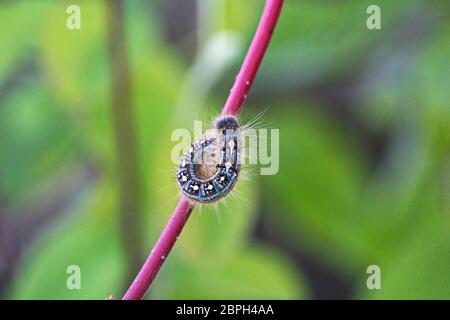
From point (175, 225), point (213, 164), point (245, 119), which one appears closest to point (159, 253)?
point (175, 225)

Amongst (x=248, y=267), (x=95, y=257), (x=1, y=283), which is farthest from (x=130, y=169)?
(x=1, y=283)

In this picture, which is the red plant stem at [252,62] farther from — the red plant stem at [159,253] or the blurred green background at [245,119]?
the blurred green background at [245,119]

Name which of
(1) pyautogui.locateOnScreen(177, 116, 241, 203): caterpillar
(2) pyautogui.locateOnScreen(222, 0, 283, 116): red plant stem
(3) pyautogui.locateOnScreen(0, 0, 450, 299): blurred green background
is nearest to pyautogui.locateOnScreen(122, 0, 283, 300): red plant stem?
(2) pyautogui.locateOnScreen(222, 0, 283, 116): red plant stem

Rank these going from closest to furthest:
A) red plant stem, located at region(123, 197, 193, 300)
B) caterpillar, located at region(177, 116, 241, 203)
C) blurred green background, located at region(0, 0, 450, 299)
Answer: red plant stem, located at region(123, 197, 193, 300), caterpillar, located at region(177, 116, 241, 203), blurred green background, located at region(0, 0, 450, 299)

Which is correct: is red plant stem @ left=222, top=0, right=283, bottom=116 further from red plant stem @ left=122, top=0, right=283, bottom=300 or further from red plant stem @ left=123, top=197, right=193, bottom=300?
red plant stem @ left=123, top=197, right=193, bottom=300

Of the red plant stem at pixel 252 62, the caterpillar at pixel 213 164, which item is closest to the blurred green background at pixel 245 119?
the caterpillar at pixel 213 164
